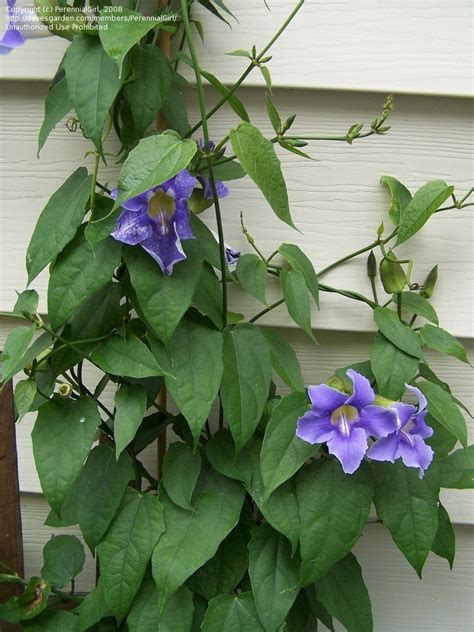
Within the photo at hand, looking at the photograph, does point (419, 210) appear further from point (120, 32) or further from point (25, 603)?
point (25, 603)

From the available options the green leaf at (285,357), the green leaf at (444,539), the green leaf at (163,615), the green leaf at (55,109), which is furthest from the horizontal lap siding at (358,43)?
the green leaf at (163,615)

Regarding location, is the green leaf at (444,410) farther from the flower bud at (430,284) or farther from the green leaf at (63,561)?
the green leaf at (63,561)

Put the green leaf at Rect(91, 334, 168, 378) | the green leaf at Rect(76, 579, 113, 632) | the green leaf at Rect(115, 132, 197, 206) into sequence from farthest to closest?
1. the green leaf at Rect(76, 579, 113, 632)
2. the green leaf at Rect(91, 334, 168, 378)
3. the green leaf at Rect(115, 132, 197, 206)

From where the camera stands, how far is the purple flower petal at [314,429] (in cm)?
73

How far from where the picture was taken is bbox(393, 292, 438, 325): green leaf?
872mm

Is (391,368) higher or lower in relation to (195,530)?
higher

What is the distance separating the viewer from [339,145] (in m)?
0.92

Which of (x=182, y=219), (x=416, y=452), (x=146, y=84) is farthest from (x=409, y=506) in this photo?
(x=146, y=84)

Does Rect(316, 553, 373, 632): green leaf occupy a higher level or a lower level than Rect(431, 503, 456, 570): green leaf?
lower

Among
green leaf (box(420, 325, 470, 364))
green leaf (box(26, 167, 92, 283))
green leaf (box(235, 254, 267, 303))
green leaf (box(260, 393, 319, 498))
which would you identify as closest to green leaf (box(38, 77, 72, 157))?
green leaf (box(26, 167, 92, 283))

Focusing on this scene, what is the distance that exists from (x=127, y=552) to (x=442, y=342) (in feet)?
1.44

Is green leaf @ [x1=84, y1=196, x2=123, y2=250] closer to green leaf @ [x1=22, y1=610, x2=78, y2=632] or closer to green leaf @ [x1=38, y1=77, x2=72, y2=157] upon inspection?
green leaf @ [x1=38, y1=77, x2=72, y2=157]

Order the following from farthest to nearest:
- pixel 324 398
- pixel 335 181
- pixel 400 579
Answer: pixel 400 579 < pixel 335 181 < pixel 324 398

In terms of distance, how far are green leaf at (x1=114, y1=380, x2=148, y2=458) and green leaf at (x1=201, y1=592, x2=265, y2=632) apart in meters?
0.21
